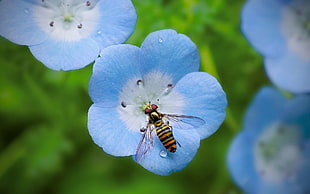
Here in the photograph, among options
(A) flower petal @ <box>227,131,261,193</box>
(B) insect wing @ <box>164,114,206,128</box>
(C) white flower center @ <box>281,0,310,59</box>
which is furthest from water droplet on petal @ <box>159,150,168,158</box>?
(C) white flower center @ <box>281,0,310,59</box>

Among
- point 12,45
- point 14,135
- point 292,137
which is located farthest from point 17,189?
point 292,137

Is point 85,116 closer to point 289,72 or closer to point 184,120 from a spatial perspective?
point 184,120

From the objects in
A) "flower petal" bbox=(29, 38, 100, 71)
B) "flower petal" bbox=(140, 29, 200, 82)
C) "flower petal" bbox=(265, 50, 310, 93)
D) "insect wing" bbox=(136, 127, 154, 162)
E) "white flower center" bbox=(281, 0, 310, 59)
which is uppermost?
"flower petal" bbox=(29, 38, 100, 71)

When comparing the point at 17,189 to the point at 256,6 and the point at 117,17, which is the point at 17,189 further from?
the point at 256,6

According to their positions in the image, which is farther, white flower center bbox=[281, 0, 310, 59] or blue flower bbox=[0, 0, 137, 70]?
white flower center bbox=[281, 0, 310, 59]

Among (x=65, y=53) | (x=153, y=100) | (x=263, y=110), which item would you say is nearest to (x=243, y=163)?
(x=263, y=110)

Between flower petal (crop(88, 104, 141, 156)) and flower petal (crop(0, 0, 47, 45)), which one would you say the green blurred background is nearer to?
flower petal (crop(0, 0, 47, 45))
